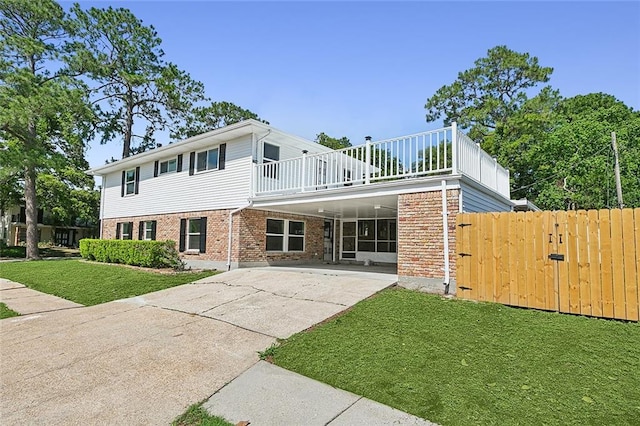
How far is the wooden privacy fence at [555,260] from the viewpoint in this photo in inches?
229

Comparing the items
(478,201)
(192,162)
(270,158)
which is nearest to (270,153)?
(270,158)

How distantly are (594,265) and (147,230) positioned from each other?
1701 cm

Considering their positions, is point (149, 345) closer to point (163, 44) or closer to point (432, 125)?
point (432, 125)

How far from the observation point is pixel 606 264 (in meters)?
5.93

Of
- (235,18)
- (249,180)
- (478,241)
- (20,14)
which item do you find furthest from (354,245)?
(20,14)

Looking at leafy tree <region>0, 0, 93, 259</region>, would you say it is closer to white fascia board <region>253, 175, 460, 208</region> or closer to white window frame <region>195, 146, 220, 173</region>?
white window frame <region>195, 146, 220, 173</region>

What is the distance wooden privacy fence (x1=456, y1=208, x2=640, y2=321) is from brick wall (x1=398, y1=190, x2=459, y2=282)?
384 millimetres

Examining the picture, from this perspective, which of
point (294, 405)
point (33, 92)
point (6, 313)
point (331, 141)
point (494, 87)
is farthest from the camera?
point (331, 141)

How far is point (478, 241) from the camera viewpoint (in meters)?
7.37

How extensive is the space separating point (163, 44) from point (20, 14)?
34.1 ft

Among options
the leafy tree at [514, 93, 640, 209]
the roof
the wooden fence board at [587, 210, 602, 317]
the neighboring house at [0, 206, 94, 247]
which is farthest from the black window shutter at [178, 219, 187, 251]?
the neighboring house at [0, 206, 94, 247]

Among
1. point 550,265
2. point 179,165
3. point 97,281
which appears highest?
point 179,165

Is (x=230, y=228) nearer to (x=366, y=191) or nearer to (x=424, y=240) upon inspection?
(x=366, y=191)

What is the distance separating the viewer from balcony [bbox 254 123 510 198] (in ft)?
27.1
